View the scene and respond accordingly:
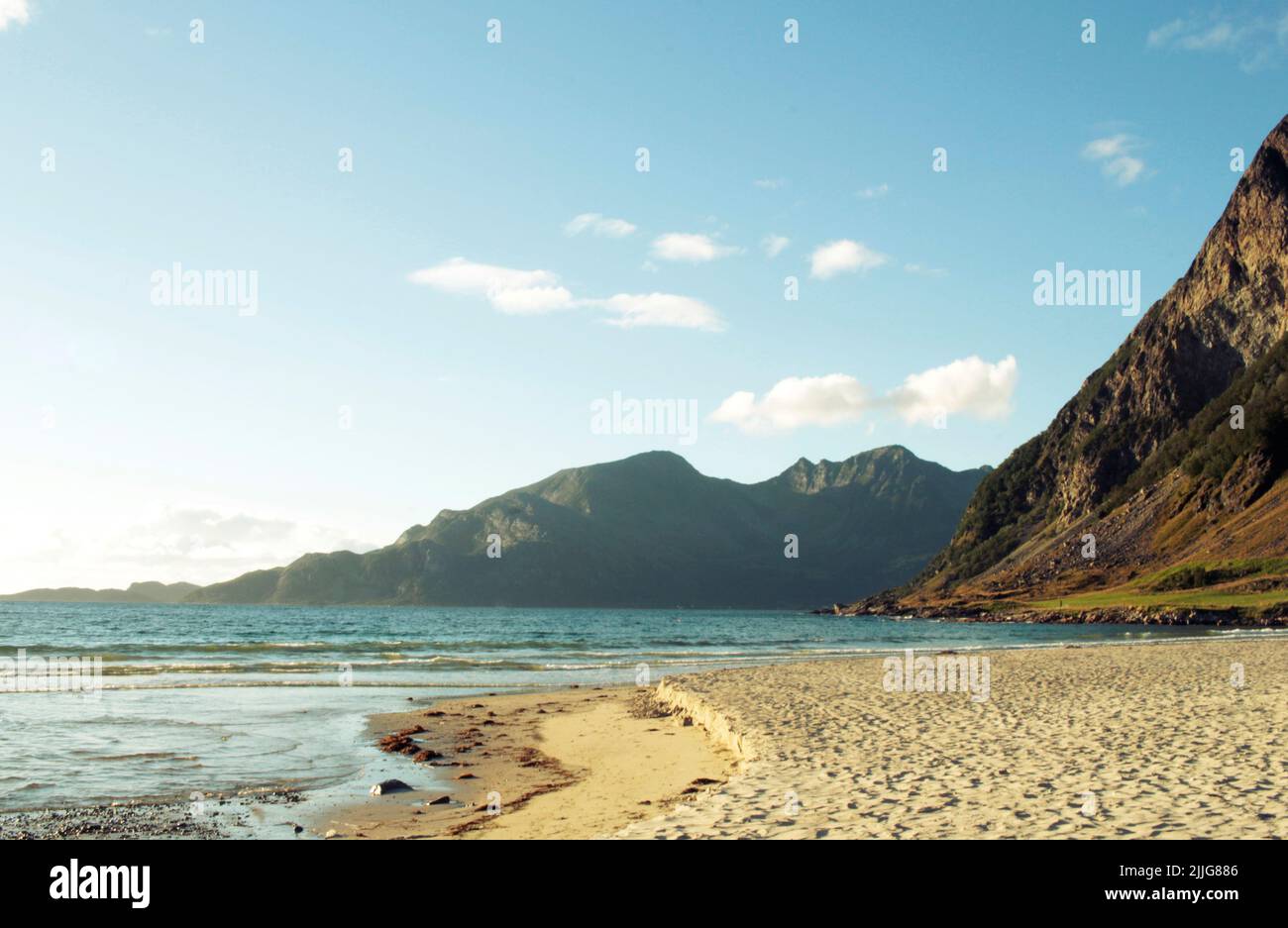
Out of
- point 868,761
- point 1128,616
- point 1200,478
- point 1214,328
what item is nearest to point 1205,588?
point 1128,616

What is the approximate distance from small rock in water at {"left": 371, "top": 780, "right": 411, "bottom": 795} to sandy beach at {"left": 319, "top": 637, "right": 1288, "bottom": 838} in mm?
325

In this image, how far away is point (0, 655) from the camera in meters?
57.8

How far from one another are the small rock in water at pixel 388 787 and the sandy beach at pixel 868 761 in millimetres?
325

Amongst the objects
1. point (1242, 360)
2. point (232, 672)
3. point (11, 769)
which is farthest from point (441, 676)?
point (1242, 360)

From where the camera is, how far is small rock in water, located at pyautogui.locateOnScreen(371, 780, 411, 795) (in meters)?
16.9

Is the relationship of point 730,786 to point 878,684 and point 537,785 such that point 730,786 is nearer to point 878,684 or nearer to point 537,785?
point 537,785

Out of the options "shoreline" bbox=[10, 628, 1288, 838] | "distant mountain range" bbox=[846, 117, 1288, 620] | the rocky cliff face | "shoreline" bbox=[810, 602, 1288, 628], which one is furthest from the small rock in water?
the rocky cliff face

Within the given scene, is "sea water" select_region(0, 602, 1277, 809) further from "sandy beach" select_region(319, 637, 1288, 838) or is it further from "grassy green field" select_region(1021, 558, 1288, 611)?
"grassy green field" select_region(1021, 558, 1288, 611)

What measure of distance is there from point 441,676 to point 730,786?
3401 centimetres

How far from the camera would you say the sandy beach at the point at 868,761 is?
37.2ft

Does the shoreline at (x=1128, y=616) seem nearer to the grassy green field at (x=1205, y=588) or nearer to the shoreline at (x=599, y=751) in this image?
the grassy green field at (x=1205, y=588)

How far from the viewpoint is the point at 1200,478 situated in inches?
5842

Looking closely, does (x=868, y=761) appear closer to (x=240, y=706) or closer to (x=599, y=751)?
(x=599, y=751)

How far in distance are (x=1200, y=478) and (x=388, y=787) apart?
16313cm
